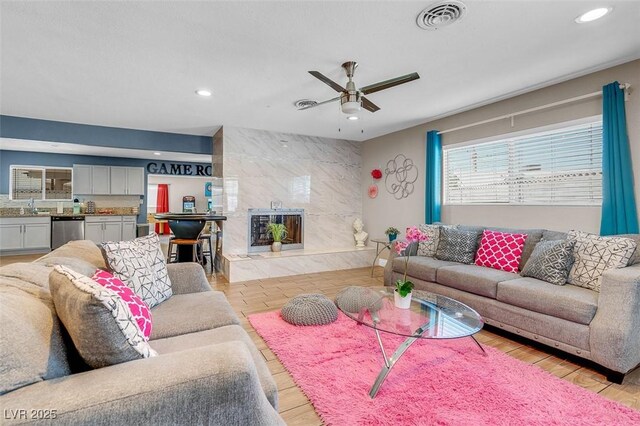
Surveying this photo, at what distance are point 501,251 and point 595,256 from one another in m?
0.78

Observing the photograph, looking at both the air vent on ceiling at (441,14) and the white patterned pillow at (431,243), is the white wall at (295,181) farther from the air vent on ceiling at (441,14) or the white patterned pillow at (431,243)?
the air vent on ceiling at (441,14)

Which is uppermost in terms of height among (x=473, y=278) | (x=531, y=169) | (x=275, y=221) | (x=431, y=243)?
(x=531, y=169)

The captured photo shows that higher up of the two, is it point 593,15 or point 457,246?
point 593,15

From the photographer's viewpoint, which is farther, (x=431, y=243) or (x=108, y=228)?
(x=108, y=228)

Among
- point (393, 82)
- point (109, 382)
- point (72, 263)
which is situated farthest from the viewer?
point (393, 82)

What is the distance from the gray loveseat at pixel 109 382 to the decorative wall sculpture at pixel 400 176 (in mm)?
4160

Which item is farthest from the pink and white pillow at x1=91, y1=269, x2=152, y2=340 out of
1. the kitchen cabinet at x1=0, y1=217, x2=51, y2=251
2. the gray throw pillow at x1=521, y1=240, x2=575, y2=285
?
the kitchen cabinet at x1=0, y1=217, x2=51, y2=251

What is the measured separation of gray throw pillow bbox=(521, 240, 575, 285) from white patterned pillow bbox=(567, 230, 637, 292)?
5 cm

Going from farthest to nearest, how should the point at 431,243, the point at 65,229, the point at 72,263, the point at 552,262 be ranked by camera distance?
the point at 65,229 → the point at 431,243 → the point at 552,262 → the point at 72,263

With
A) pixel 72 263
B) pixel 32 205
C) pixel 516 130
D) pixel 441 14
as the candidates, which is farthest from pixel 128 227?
pixel 516 130

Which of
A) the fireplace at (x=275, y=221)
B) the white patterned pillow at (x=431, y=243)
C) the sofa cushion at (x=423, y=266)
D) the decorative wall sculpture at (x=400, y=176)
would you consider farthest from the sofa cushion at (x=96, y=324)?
the decorative wall sculpture at (x=400, y=176)

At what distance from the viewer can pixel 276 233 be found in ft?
17.1

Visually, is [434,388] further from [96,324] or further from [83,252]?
[83,252]

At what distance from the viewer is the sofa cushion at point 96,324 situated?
2.97 feet
